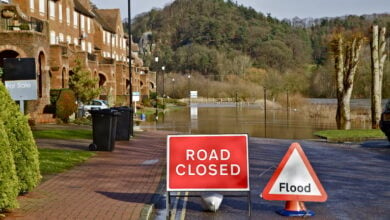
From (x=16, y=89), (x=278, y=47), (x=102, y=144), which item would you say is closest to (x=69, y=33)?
(x=102, y=144)

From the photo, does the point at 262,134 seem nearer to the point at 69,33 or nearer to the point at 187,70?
the point at 69,33

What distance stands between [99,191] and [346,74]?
29.0 m

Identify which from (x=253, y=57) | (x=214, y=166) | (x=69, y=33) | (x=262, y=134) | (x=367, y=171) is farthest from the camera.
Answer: (x=253, y=57)

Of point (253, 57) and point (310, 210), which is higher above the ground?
point (253, 57)

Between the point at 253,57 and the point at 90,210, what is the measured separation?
159700 millimetres

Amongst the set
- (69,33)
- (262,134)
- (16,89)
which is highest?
(69,33)

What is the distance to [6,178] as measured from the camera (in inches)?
304

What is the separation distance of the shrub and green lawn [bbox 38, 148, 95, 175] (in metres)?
4.87

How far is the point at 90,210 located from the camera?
870 cm

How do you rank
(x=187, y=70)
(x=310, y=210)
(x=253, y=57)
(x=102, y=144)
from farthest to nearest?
(x=253, y=57) → (x=187, y=70) → (x=102, y=144) → (x=310, y=210)

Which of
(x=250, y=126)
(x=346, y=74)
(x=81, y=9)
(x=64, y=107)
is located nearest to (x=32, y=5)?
(x=64, y=107)

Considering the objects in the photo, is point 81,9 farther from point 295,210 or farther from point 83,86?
point 295,210

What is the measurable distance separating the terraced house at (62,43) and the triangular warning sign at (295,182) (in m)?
23.7

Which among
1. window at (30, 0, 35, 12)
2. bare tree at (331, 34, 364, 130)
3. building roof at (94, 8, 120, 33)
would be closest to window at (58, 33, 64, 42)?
window at (30, 0, 35, 12)
